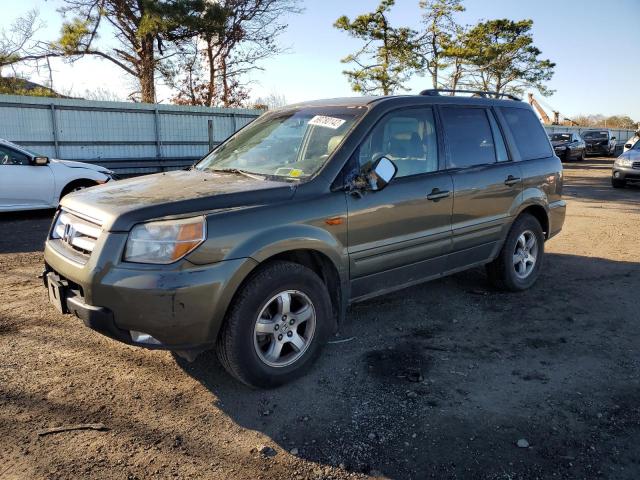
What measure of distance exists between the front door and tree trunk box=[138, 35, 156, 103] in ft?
77.4

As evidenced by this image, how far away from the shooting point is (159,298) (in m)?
2.78

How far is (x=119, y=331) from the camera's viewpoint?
290 cm

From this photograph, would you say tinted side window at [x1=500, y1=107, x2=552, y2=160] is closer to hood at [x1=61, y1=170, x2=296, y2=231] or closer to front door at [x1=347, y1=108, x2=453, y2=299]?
front door at [x1=347, y1=108, x2=453, y2=299]

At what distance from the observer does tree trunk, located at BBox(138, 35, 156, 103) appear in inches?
983

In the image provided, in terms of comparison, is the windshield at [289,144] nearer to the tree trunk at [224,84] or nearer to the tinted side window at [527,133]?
the tinted side window at [527,133]

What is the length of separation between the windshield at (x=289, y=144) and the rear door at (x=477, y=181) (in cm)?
106

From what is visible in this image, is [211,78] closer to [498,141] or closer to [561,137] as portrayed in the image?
[561,137]

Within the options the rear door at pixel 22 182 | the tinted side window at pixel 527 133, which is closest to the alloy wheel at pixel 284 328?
the tinted side window at pixel 527 133

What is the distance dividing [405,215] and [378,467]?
1917mm

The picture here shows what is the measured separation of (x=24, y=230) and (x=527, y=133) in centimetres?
748

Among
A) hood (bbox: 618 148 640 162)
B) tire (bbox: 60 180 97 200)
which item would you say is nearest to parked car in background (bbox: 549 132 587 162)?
hood (bbox: 618 148 640 162)

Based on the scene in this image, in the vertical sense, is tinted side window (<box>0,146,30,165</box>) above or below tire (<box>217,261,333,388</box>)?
above

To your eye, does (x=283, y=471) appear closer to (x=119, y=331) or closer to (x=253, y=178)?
(x=119, y=331)

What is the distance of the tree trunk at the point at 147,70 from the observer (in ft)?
81.9
